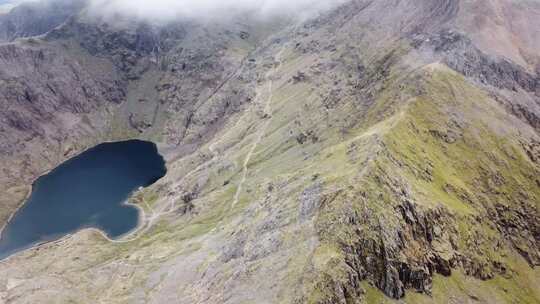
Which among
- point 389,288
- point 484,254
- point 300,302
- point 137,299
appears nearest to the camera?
point 300,302

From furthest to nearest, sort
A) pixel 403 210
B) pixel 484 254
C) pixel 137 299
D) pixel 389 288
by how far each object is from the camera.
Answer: pixel 137 299 → pixel 484 254 → pixel 403 210 → pixel 389 288

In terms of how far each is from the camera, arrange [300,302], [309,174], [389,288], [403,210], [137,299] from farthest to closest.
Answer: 1. [309,174]
2. [137,299]
3. [403,210]
4. [389,288]
5. [300,302]

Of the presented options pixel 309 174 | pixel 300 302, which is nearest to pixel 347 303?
pixel 300 302

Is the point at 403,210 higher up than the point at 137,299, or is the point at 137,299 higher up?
the point at 403,210

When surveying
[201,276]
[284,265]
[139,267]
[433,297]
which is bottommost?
[139,267]

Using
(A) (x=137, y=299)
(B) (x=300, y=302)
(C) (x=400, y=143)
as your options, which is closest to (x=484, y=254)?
(C) (x=400, y=143)

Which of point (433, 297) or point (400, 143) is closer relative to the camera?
point (433, 297)

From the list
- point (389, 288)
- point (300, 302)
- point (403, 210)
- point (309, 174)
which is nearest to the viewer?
point (300, 302)

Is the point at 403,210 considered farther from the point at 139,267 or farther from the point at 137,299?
the point at 139,267

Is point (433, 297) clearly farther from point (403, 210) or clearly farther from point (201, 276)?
point (201, 276)
